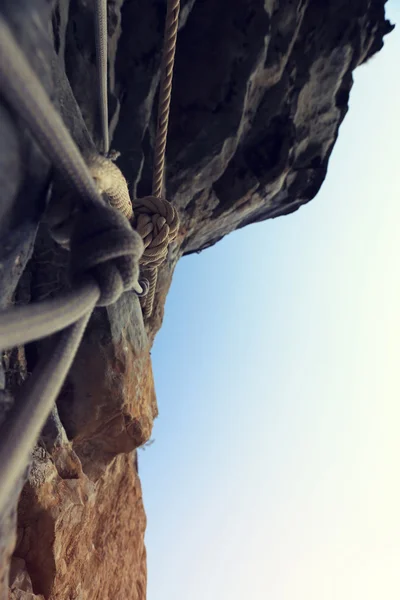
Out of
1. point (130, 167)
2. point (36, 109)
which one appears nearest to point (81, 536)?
point (36, 109)

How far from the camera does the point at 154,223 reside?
5.22 ft

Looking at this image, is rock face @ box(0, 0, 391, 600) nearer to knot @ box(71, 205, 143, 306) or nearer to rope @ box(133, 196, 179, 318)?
knot @ box(71, 205, 143, 306)

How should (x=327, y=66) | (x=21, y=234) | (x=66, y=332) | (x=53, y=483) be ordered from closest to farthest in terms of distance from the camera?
(x=66, y=332), (x=21, y=234), (x=53, y=483), (x=327, y=66)

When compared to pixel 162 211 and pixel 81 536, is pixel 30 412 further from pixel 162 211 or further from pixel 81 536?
pixel 81 536

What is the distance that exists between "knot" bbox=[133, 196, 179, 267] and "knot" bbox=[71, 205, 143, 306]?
615 mm

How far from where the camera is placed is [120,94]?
2404 millimetres

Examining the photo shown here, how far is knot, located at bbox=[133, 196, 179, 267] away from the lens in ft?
5.19

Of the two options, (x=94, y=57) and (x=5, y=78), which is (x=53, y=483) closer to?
(x=5, y=78)

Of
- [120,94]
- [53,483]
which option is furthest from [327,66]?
[53,483]

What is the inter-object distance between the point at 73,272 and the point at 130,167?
5.42 ft

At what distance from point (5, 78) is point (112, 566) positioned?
2369mm

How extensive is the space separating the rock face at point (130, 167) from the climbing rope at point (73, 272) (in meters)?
0.07

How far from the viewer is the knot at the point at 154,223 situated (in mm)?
1582

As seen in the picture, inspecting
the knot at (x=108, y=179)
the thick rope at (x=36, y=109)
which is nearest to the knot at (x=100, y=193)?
the knot at (x=108, y=179)
